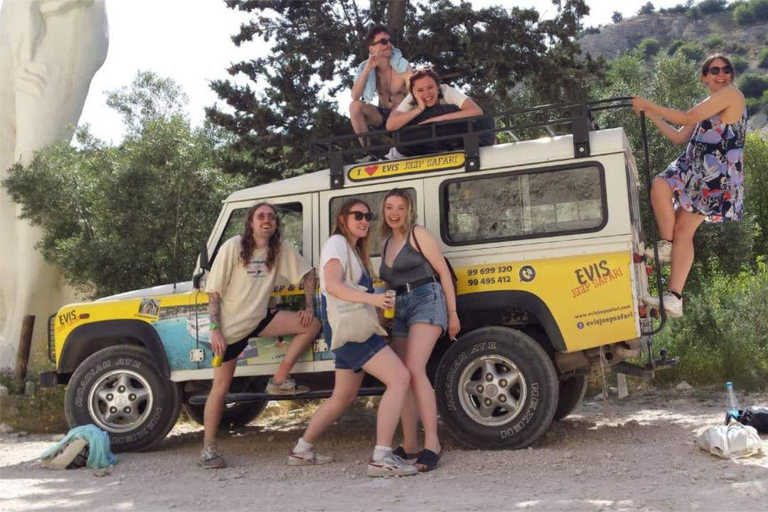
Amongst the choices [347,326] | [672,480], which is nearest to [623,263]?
[672,480]

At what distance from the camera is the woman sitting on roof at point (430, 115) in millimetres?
6590

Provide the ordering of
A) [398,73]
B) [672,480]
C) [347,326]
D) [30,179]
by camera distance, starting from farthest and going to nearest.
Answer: [30,179] → [398,73] → [347,326] → [672,480]

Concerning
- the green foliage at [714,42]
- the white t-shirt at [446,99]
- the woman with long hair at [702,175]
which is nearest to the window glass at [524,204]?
the woman with long hair at [702,175]

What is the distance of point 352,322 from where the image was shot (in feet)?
17.8

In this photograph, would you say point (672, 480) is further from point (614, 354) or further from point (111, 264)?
point (111, 264)

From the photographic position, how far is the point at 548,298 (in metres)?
5.93

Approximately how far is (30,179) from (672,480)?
36.9ft

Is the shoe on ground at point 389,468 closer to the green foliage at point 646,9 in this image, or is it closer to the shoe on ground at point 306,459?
the shoe on ground at point 306,459

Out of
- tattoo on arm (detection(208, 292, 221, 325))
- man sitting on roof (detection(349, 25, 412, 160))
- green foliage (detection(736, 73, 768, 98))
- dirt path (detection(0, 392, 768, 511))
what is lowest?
dirt path (detection(0, 392, 768, 511))

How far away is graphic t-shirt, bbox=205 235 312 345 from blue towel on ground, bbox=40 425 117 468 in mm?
1250

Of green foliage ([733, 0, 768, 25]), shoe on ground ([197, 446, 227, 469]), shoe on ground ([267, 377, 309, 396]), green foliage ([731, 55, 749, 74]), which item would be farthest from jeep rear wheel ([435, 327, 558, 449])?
green foliage ([733, 0, 768, 25])

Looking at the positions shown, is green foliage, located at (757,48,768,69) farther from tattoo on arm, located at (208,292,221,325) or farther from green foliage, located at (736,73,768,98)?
tattoo on arm, located at (208,292,221,325)

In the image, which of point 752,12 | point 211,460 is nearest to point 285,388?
point 211,460

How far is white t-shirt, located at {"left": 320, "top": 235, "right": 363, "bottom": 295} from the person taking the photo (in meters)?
5.55
